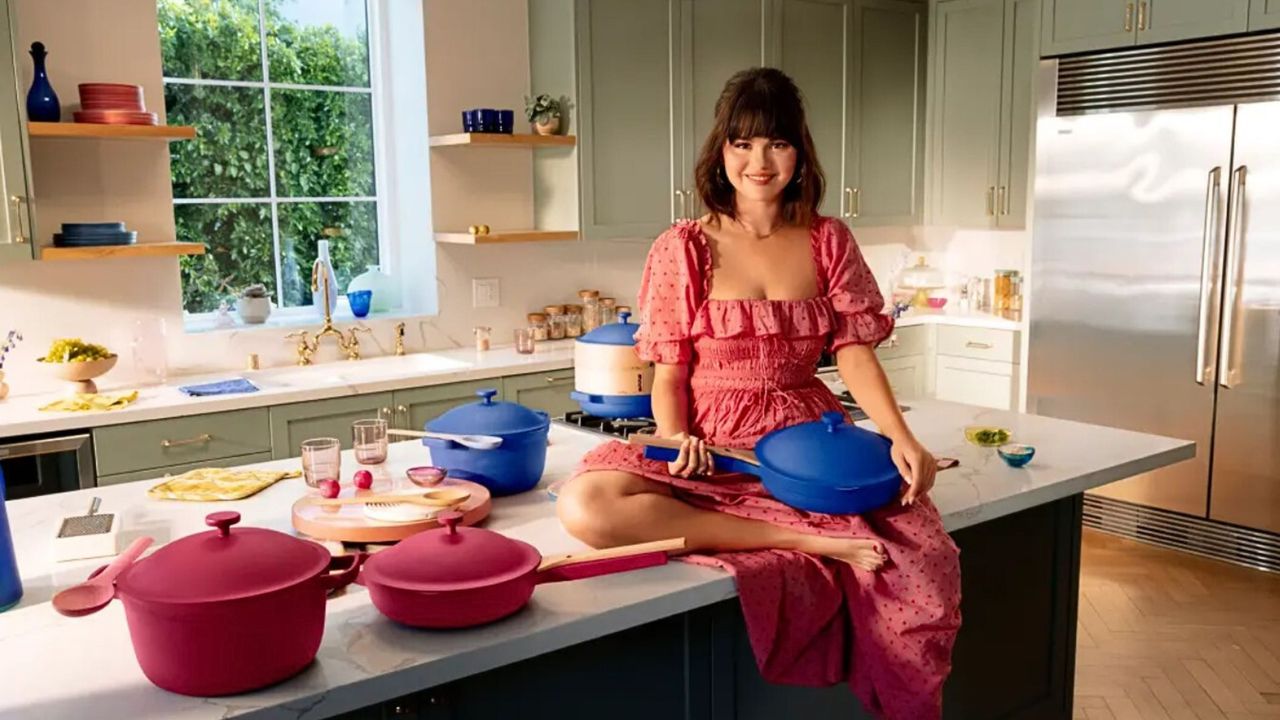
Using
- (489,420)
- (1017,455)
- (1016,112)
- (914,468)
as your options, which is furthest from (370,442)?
(1016,112)

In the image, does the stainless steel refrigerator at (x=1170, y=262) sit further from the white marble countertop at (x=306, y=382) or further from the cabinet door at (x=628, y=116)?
the white marble countertop at (x=306, y=382)

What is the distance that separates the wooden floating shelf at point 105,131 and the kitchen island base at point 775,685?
8.52ft

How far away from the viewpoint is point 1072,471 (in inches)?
92.8

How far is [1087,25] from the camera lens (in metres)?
4.59

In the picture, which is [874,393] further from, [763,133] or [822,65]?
[822,65]

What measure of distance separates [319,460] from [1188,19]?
12.4 ft

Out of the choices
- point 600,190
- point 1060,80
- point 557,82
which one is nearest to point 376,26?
point 557,82

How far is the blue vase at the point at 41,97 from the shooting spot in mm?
3406

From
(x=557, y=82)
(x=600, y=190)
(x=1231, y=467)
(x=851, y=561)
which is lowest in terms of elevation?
(x=1231, y=467)

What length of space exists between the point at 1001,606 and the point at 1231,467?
2.39 metres

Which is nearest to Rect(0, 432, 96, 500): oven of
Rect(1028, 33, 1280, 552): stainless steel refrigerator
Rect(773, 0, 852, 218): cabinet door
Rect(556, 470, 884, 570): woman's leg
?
Rect(556, 470, 884, 570): woman's leg

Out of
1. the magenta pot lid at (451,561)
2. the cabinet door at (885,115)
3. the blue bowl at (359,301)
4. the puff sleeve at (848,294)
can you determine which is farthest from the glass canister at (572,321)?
the magenta pot lid at (451,561)

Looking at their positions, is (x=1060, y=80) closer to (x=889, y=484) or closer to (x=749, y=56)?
(x=749, y=56)

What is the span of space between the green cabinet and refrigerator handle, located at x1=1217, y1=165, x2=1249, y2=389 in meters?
1.05
